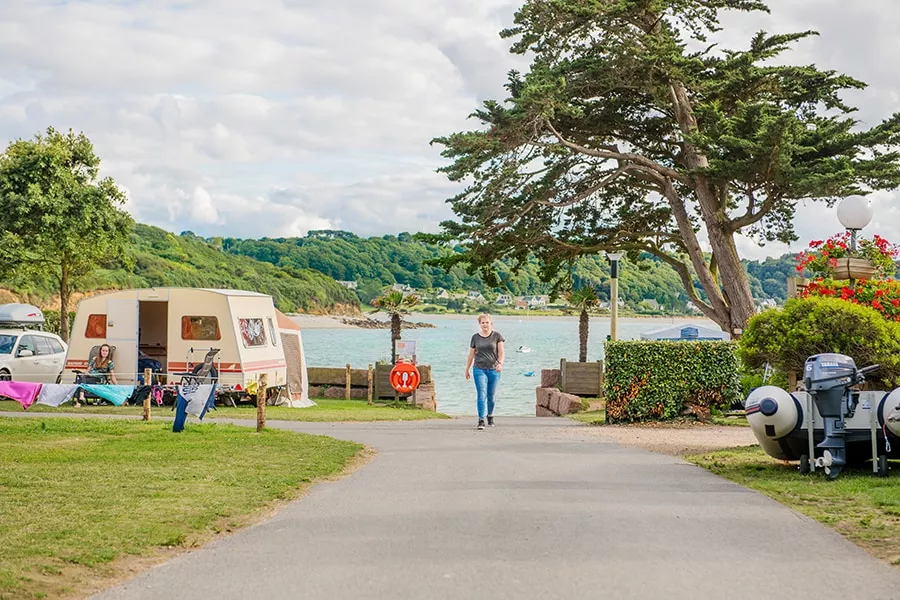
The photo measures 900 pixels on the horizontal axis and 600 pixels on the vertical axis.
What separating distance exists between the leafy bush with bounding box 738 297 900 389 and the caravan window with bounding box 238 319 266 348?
1396 centimetres

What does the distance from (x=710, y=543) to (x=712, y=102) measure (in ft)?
62.6

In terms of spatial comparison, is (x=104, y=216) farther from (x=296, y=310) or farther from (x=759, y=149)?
(x=296, y=310)

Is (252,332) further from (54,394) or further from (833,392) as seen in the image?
(833,392)

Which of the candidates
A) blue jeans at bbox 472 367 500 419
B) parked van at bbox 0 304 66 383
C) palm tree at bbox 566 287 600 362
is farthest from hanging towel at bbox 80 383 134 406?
palm tree at bbox 566 287 600 362

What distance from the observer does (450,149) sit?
23.3 metres

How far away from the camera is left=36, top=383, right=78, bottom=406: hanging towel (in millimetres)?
18569

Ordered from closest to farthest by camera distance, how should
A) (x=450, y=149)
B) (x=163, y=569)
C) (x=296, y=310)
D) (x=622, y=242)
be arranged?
1. (x=163, y=569)
2. (x=450, y=149)
3. (x=622, y=242)
4. (x=296, y=310)

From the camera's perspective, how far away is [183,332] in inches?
934

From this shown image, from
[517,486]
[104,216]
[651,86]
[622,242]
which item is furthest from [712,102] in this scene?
[104,216]

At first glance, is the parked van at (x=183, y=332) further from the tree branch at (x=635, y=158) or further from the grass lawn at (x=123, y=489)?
the tree branch at (x=635, y=158)

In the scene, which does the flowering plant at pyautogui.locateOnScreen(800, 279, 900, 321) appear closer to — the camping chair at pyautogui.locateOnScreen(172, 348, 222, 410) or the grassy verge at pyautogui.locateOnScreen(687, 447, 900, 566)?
the grassy verge at pyautogui.locateOnScreen(687, 447, 900, 566)

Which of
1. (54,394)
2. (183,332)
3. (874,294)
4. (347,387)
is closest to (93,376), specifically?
(183,332)

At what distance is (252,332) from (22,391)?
6.69 metres

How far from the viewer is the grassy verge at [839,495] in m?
6.99
